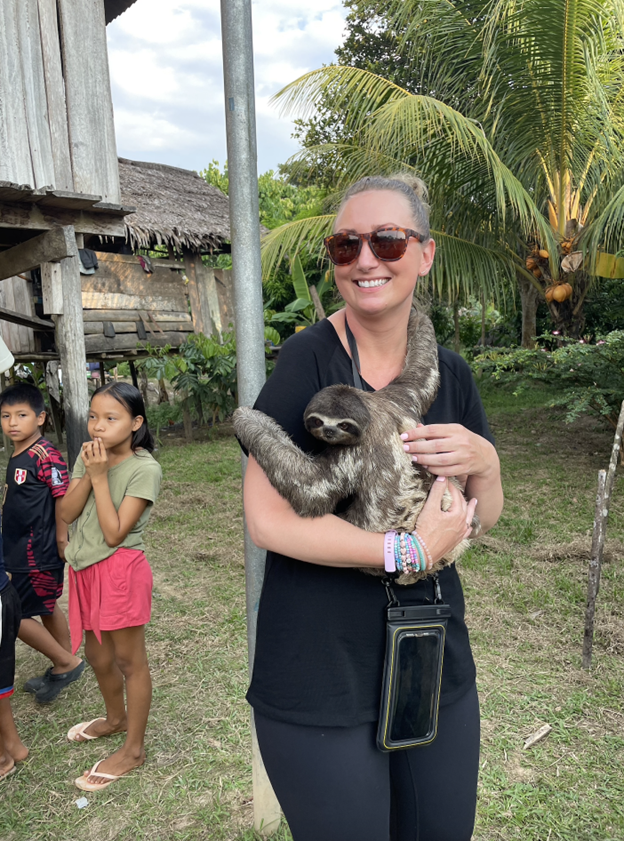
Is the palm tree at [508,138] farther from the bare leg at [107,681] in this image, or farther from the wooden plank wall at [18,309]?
the bare leg at [107,681]

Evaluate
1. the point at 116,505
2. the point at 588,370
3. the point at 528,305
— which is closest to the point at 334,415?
the point at 116,505

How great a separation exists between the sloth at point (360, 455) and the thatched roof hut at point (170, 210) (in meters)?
10.6

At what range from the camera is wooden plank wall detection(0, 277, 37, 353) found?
1015 centimetres

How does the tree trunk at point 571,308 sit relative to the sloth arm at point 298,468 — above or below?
above

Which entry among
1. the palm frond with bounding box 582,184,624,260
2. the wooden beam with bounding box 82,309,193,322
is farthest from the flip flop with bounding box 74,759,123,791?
the wooden beam with bounding box 82,309,193,322

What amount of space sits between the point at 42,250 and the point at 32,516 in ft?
11.5

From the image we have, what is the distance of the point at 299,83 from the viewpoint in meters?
7.98

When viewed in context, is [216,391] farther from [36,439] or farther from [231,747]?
[231,747]

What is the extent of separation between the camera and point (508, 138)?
8.48m

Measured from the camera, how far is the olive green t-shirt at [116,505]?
2.72m

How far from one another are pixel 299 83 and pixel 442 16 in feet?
7.56

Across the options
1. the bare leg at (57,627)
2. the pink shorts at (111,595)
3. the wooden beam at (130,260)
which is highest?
the wooden beam at (130,260)

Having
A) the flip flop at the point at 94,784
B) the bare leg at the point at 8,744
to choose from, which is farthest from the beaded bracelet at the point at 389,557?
the bare leg at the point at 8,744

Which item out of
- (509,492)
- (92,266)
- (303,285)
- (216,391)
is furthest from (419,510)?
(303,285)
